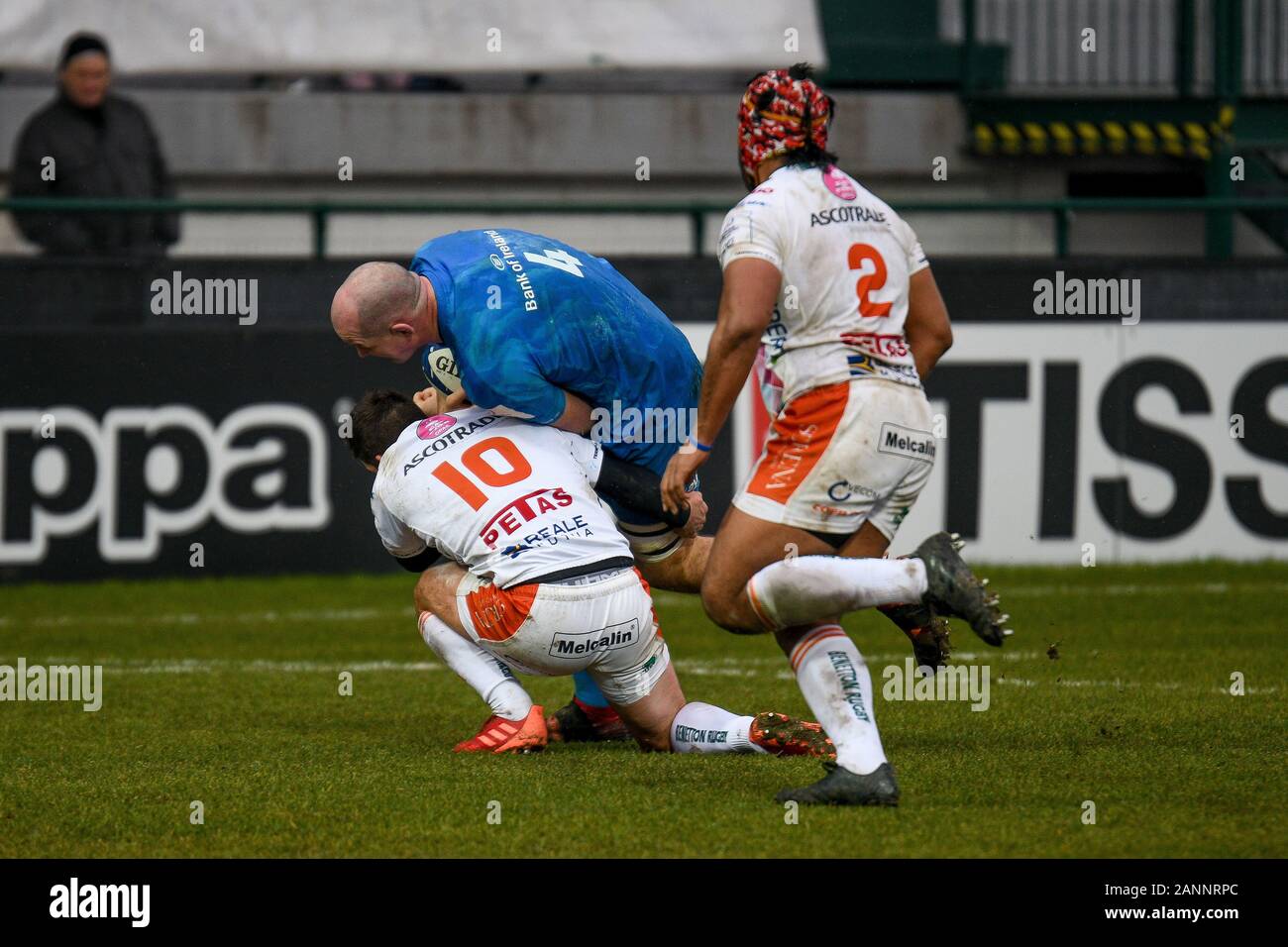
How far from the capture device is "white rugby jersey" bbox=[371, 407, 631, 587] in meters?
6.81

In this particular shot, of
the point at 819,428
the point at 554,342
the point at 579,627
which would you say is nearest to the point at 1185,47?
the point at 554,342

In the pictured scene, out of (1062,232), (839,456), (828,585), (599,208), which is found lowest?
(828,585)

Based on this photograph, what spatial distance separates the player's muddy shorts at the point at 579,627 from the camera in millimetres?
6738

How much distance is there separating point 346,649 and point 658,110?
778 cm

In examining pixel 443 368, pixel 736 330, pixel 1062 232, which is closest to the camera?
pixel 736 330

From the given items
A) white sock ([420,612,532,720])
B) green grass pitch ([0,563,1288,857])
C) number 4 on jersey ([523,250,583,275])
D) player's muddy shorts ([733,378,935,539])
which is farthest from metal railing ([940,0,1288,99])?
player's muddy shorts ([733,378,935,539])

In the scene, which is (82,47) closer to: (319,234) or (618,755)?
(319,234)

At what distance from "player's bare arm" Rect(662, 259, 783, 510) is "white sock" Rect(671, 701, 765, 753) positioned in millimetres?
1324

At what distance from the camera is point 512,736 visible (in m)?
7.10

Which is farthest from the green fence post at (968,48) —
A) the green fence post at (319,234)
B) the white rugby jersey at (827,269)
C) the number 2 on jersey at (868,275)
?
the number 2 on jersey at (868,275)

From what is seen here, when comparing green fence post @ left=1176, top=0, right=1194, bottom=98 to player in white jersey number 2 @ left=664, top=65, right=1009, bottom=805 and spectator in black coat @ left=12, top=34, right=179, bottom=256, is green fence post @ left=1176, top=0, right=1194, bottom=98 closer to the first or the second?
spectator in black coat @ left=12, top=34, right=179, bottom=256

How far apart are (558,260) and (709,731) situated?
68.8 inches

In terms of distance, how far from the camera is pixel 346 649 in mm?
10375
